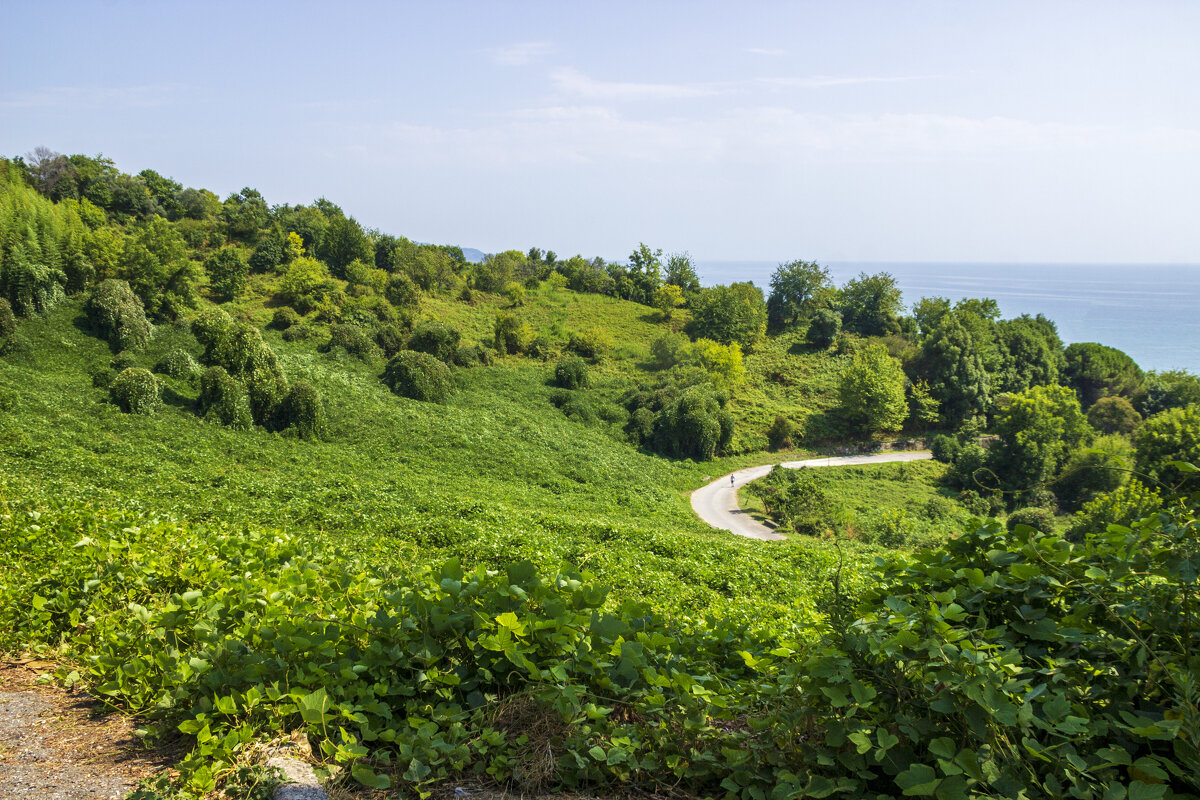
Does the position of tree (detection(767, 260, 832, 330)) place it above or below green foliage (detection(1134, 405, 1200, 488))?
above

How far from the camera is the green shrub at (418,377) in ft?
98.1

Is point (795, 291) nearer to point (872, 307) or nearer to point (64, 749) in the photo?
point (872, 307)

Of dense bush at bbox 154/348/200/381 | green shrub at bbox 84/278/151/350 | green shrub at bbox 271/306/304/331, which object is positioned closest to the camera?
dense bush at bbox 154/348/200/381

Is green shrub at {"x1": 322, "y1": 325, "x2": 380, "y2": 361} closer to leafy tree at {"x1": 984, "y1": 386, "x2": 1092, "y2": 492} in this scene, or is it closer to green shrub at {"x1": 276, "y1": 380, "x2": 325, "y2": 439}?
green shrub at {"x1": 276, "y1": 380, "x2": 325, "y2": 439}

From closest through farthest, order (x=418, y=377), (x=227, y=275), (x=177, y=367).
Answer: (x=177, y=367) → (x=418, y=377) → (x=227, y=275)

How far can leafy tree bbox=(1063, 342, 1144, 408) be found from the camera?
4647 centimetres

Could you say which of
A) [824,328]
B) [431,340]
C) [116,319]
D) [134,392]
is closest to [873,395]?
[824,328]

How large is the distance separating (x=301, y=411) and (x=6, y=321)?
36.0 feet

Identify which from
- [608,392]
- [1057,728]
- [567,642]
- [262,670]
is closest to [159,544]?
[262,670]

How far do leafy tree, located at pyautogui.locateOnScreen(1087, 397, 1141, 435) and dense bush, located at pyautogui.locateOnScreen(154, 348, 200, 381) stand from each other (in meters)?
51.2

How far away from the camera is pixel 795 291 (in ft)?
178

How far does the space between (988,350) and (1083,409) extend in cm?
901

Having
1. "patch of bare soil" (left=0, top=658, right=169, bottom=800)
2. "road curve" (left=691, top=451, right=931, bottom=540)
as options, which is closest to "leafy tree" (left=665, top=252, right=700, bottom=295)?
"road curve" (left=691, top=451, right=931, bottom=540)

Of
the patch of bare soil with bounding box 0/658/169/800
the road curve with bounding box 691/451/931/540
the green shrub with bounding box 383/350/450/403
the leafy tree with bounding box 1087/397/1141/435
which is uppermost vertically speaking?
the patch of bare soil with bounding box 0/658/169/800
